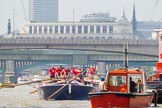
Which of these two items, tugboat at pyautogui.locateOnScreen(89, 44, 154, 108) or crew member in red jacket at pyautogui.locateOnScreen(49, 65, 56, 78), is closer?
tugboat at pyautogui.locateOnScreen(89, 44, 154, 108)

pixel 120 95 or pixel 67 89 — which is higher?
pixel 120 95

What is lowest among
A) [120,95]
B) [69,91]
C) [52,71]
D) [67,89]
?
[69,91]

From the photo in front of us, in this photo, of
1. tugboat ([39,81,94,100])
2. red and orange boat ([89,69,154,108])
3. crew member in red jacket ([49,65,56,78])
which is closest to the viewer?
red and orange boat ([89,69,154,108])

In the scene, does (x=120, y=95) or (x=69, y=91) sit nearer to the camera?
(x=120, y=95)

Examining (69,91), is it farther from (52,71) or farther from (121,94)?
(121,94)

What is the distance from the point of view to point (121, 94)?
56.2 meters

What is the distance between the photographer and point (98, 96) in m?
56.9

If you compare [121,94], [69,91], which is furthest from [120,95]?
[69,91]

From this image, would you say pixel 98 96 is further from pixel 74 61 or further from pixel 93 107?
pixel 74 61

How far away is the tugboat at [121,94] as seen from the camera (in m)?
56.4

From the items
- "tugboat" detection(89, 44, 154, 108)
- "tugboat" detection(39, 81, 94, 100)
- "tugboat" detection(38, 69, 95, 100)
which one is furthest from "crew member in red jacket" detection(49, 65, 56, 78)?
"tugboat" detection(89, 44, 154, 108)

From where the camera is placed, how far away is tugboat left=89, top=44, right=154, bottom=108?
5641 cm

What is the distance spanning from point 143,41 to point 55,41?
511 inches

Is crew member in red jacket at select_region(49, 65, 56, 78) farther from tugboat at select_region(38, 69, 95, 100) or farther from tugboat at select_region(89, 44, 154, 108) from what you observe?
tugboat at select_region(89, 44, 154, 108)
